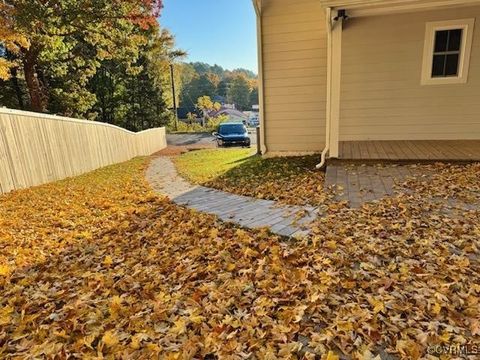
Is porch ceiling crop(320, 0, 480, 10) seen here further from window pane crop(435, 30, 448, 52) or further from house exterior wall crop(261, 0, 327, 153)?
house exterior wall crop(261, 0, 327, 153)

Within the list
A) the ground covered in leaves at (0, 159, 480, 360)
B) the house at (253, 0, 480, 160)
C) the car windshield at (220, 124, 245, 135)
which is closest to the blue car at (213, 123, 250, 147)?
the car windshield at (220, 124, 245, 135)

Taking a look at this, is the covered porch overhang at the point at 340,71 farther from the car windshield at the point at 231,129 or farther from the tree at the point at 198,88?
the tree at the point at 198,88

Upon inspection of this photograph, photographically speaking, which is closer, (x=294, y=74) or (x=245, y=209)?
(x=245, y=209)

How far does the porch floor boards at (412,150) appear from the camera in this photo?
18.9 feet

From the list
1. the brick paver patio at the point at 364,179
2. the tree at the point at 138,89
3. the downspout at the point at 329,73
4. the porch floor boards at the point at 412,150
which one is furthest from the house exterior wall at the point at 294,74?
the tree at the point at 138,89

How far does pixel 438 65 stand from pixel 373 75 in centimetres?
132

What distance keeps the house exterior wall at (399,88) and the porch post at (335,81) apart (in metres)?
1.57

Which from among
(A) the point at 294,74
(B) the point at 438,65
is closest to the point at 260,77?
(A) the point at 294,74

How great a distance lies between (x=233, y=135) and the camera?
18.6m

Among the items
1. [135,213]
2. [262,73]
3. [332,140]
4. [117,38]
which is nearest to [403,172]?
[332,140]

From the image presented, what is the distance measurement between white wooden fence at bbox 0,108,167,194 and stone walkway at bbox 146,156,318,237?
9.64ft

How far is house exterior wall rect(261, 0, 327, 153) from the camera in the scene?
7.09 m

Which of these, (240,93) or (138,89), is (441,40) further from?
(240,93)

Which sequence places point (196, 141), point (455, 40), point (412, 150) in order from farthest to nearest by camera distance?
1. point (196, 141)
2. point (455, 40)
3. point (412, 150)
